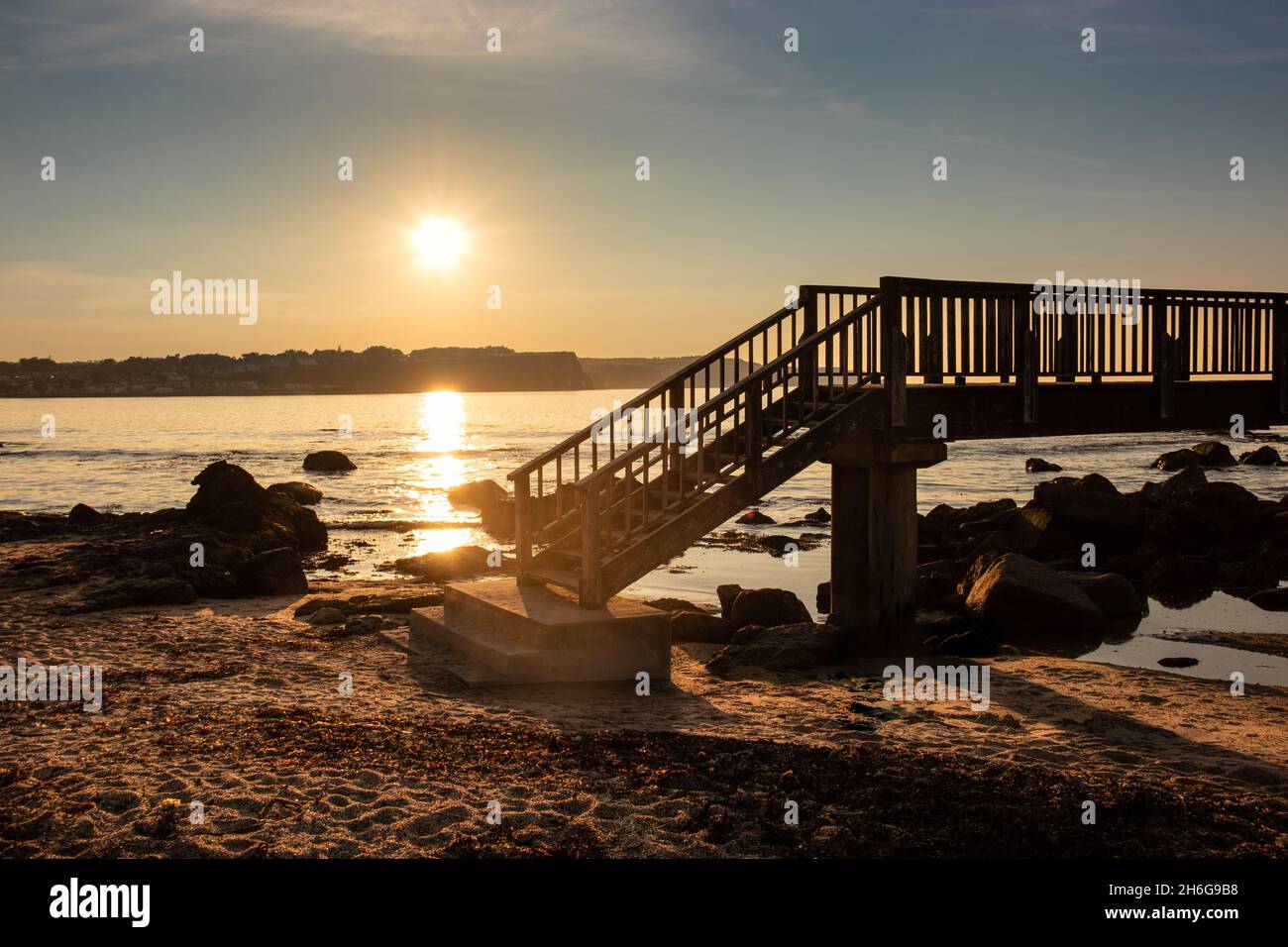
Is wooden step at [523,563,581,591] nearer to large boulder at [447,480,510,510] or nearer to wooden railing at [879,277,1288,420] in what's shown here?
wooden railing at [879,277,1288,420]

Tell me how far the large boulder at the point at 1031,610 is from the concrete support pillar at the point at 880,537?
1939 millimetres

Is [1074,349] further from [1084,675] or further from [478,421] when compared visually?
[478,421]

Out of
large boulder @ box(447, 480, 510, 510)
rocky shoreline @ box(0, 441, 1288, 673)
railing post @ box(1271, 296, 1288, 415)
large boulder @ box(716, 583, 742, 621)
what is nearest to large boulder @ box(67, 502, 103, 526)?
rocky shoreline @ box(0, 441, 1288, 673)

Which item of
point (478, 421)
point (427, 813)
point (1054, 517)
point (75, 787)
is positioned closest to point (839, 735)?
point (427, 813)

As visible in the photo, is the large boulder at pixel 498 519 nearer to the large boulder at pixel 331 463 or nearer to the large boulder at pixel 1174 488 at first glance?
the large boulder at pixel 1174 488

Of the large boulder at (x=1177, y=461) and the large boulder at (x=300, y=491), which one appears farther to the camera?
the large boulder at (x=1177, y=461)

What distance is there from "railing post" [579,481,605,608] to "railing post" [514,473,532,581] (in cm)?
141

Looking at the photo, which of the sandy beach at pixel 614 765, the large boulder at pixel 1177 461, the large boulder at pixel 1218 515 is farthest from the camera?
the large boulder at pixel 1177 461

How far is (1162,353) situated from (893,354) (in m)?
5.34

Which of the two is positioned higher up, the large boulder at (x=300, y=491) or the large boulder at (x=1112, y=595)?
the large boulder at (x=300, y=491)

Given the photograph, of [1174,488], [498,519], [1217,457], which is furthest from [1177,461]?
[498,519]

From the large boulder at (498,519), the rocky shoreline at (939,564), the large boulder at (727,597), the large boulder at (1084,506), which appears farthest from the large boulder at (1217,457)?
the large boulder at (727,597)

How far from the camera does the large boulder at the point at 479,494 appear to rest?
40000 millimetres
